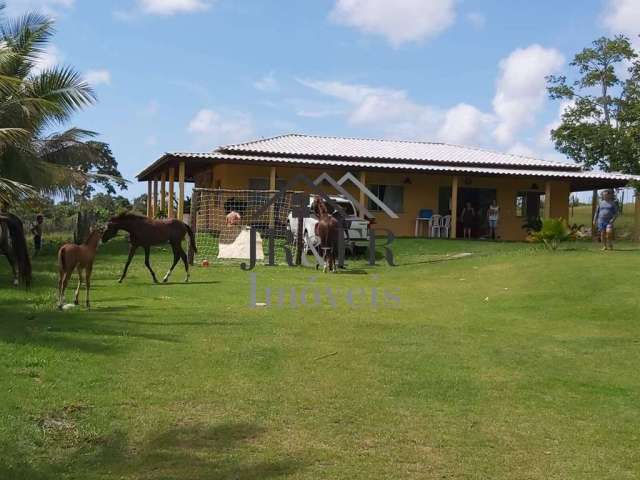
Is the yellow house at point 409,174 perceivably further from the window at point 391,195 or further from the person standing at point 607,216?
the person standing at point 607,216

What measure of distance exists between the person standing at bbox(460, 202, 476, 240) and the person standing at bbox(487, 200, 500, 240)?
29.3 inches

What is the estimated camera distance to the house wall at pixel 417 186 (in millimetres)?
26188

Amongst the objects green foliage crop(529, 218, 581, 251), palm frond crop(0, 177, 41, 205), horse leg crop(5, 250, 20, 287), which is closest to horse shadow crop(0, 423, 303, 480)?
horse leg crop(5, 250, 20, 287)

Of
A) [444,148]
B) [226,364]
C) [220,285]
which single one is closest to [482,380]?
[226,364]

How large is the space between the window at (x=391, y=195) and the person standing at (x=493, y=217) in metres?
3.29

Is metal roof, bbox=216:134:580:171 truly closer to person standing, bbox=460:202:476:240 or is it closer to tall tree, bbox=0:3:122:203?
person standing, bbox=460:202:476:240

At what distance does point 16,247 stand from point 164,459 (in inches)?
347

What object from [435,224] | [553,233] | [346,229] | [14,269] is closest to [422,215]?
[435,224]

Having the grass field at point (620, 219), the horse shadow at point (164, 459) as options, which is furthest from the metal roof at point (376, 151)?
the horse shadow at point (164, 459)

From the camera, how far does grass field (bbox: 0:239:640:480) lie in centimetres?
451

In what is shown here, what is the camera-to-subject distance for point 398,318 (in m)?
9.92

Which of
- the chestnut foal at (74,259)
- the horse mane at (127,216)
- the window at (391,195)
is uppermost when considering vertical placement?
the window at (391,195)

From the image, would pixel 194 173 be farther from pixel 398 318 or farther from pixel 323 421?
pixel 323 421

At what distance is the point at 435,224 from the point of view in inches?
1059
